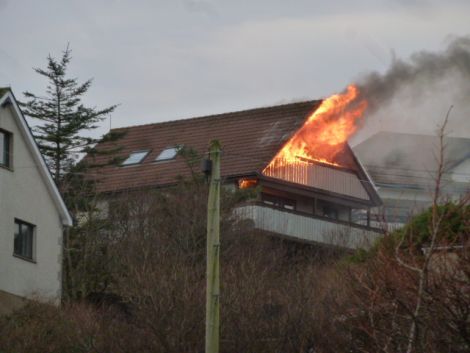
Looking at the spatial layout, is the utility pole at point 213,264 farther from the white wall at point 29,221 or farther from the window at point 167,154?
the window at point 167,154

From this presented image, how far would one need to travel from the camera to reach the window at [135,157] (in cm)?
5756

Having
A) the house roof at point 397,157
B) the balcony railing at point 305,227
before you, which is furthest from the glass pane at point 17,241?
the house roof at point 397,157

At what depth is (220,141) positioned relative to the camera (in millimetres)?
52562

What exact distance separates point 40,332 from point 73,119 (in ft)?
74.5

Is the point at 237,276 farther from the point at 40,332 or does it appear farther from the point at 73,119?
the point at 73,119

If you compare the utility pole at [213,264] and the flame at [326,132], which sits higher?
the flame at [326,132]

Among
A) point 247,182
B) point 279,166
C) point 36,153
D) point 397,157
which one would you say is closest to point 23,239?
point 36,153

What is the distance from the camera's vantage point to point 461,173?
248ft

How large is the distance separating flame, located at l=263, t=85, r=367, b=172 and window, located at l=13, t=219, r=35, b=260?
34.9ft

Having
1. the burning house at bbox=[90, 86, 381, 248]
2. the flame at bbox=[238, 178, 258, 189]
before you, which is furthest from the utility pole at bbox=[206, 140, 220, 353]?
the flame at bbox=[238, 178, 258, 189]

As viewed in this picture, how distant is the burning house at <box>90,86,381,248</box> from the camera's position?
170ft

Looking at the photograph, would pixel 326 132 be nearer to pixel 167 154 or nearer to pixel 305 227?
pixel 305 227

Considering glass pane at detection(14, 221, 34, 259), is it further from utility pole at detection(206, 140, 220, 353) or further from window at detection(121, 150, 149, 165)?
utility pole at detection(206, 140, 220, 353)

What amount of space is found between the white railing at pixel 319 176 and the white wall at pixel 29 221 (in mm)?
11440
